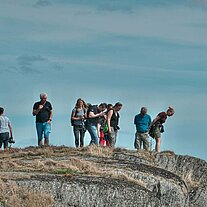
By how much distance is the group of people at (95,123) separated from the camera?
88.4 ft

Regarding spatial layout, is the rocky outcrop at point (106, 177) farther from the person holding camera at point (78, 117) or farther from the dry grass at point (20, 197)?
the person holding camera at point (78, 117)

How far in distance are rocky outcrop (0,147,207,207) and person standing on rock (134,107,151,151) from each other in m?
2.11

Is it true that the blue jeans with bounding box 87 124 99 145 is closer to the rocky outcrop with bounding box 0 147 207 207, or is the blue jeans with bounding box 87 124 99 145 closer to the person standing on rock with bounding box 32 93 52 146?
the person standing on rock with bounding box 32 93 52 146

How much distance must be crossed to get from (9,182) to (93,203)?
1.68 meters

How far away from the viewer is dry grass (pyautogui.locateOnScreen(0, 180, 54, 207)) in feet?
50.6

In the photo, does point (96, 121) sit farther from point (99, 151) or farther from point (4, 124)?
point (99, 151)

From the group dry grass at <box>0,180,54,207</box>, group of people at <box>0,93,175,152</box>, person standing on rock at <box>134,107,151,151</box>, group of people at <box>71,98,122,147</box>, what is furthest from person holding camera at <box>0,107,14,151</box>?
dry grass at <box>0,180,54,207</box>

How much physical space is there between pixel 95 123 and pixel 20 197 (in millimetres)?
11848

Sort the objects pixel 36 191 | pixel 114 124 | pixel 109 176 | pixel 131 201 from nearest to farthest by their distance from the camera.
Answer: pixel 36 191
pixel 131 201
pixel 109 176
pixel 114 124

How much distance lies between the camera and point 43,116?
87.9 ft

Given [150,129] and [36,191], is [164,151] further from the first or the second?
[36,191]

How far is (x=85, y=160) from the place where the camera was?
68.9 feet

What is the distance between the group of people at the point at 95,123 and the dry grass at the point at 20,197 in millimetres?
10950

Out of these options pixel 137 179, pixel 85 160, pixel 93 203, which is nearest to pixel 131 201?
pixel 93 203
